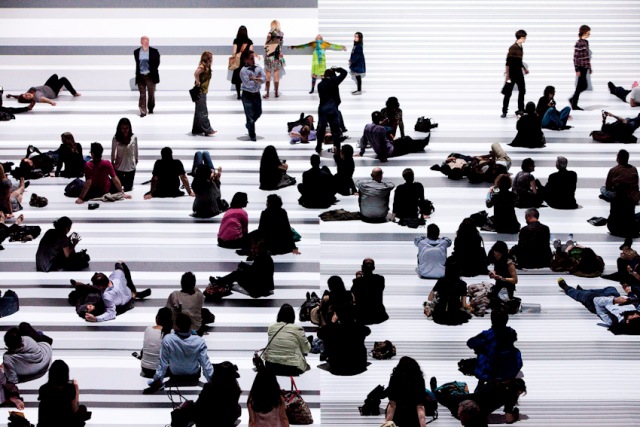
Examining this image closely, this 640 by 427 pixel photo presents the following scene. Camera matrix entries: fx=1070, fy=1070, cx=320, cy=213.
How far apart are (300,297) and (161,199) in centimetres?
453

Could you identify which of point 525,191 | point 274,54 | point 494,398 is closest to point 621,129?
point 525,191

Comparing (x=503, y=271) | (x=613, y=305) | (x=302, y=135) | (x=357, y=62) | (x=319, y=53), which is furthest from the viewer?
(x=357, y=62)

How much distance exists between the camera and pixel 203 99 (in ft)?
64.5

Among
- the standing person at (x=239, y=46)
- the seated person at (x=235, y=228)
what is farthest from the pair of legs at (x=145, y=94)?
the seated person at (x=235, y=228)

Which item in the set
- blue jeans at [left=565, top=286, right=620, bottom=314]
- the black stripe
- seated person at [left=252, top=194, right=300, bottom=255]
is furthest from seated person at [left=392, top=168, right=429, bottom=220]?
the black stripe

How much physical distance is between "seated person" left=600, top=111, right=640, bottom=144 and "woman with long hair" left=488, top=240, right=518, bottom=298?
7928 mm

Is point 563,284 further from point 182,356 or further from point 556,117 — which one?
point 556,117

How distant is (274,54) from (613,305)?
1188 centimetres

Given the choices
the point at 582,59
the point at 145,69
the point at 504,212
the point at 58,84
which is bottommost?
the point at 504,212

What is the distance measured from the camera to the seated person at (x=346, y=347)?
11.1 m

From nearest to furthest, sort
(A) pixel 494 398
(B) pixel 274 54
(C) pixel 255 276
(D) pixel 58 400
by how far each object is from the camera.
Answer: (D) pixel 58 400, (A) pixel 494 398, (C) pixel 255 276, (B) pixel 274 54

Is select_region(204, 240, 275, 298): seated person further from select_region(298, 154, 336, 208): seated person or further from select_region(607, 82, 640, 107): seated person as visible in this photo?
select_region(607, 82, 640, 107): seated person

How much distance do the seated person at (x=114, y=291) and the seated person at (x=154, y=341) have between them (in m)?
1.43

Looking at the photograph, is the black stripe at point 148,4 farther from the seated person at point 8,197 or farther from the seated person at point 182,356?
the seated person at point 182,356
